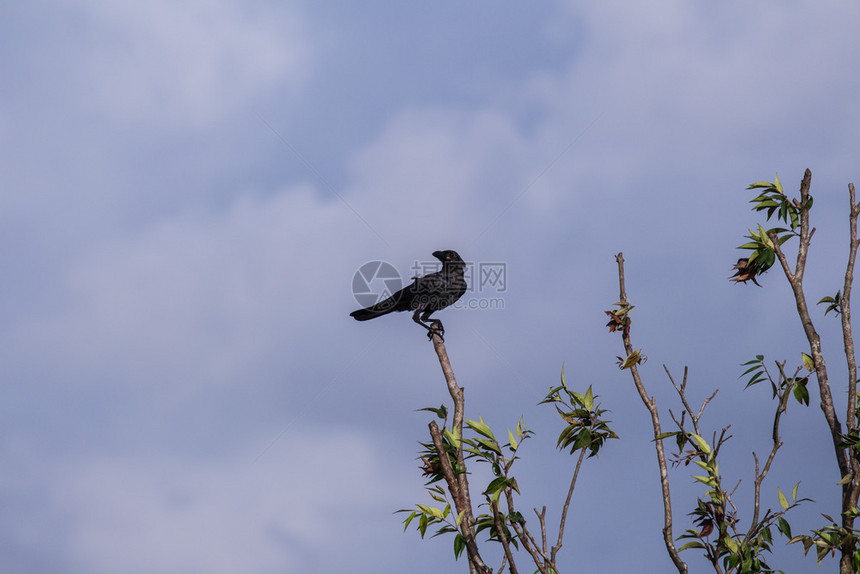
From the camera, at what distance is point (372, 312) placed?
26.9ft

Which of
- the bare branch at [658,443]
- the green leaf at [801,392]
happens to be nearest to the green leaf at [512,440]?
the bare branch at [658,443]

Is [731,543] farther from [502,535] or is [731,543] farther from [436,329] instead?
[436,329]

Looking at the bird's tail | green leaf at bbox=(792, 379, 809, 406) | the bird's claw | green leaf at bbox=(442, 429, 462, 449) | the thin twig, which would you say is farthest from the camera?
the bird's tail

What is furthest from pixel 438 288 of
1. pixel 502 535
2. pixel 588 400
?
pixel 502 535

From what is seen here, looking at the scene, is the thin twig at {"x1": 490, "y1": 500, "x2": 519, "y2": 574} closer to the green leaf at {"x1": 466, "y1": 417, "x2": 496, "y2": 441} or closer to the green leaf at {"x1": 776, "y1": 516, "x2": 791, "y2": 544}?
the green leaf at {"x1": 466, "y1": 417, "x2": 496, "y2": 441}

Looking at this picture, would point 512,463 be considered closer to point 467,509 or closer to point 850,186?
point 467,509

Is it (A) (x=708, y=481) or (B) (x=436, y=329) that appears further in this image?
(B) (x=436, y=329)

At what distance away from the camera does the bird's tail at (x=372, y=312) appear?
8164 mm

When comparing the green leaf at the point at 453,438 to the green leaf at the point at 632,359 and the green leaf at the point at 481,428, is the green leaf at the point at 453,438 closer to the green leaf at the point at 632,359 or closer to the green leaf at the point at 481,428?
the green leaf at the point at 481,428

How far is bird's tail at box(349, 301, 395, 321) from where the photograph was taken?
8.16 m

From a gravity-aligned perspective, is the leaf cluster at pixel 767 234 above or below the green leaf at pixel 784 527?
above

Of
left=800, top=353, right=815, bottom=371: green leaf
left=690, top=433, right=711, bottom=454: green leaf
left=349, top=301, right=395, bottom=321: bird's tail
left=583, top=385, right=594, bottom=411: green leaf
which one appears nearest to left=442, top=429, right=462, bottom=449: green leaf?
left=583, top=385, right=594, bottom=411: green leaf

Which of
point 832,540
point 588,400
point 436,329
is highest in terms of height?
point 436,329

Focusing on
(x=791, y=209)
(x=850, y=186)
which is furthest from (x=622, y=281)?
(x=850, y=186)
